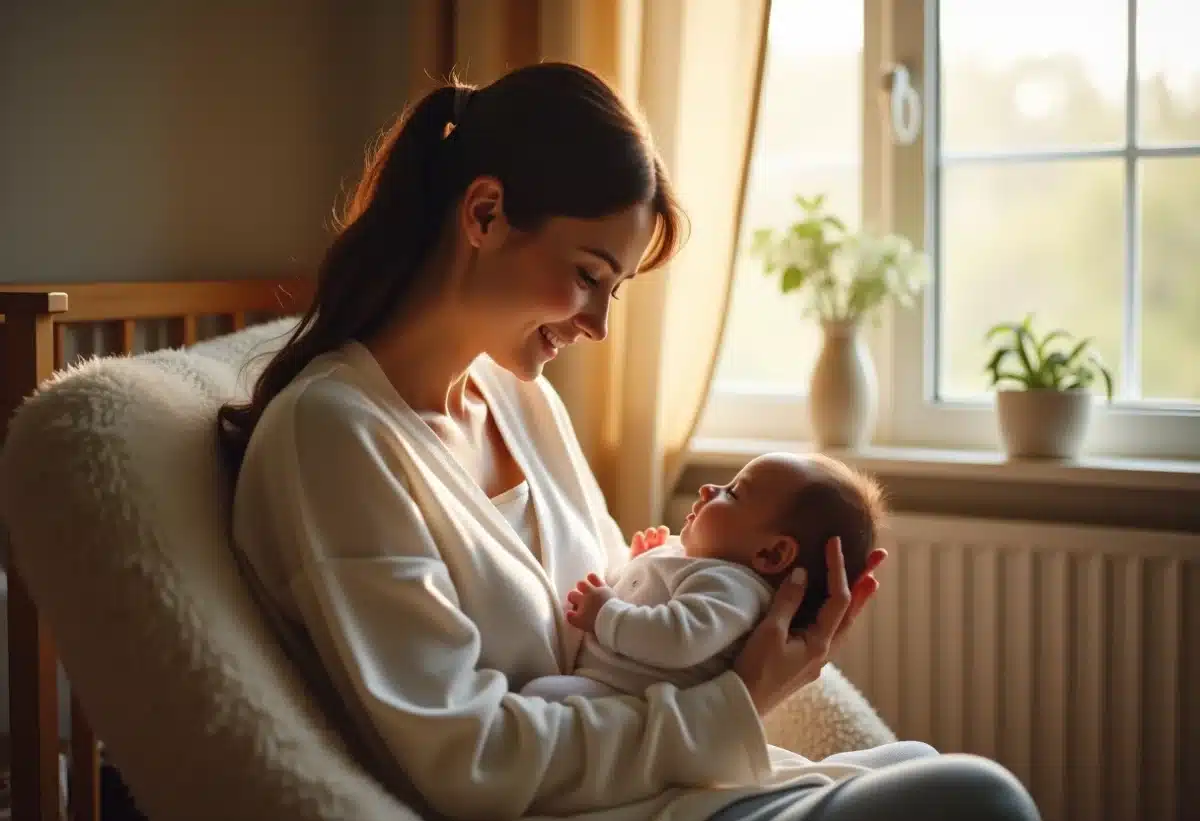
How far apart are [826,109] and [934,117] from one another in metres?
0.22

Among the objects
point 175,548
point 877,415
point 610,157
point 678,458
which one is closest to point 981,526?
point 877,415

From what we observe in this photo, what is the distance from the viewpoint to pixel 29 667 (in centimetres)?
155

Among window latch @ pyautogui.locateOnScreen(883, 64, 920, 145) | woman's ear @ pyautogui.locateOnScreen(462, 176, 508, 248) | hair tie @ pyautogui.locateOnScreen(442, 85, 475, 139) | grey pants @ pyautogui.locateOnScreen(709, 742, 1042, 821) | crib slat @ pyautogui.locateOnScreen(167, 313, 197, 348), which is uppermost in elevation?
window latch @ pyautogui.locateOnScreen(883, 64, 920, 145)

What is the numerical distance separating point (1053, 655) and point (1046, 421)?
1.30 ft

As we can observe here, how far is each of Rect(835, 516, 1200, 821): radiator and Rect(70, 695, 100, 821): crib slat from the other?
1305 mm

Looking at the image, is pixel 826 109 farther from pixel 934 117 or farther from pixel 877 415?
pixel 877 415

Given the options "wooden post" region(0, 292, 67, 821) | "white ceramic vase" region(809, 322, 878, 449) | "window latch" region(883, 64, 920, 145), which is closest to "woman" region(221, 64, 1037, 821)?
"wooden post" region(0, 292, 67, 821)

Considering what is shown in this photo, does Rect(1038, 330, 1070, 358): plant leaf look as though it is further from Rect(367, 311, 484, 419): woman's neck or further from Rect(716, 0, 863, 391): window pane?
Rect(367, 311, 484, 419): woman's neck

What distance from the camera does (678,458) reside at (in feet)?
7.88

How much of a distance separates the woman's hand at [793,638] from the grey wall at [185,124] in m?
1.25

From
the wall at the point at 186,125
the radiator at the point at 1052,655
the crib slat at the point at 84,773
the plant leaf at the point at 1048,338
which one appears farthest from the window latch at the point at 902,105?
the crib slat at the point at 84,773

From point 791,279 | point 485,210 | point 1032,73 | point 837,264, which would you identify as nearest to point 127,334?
point 485,210

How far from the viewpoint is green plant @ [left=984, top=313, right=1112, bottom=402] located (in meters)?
2.23

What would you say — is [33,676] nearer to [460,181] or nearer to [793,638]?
[460,181]
